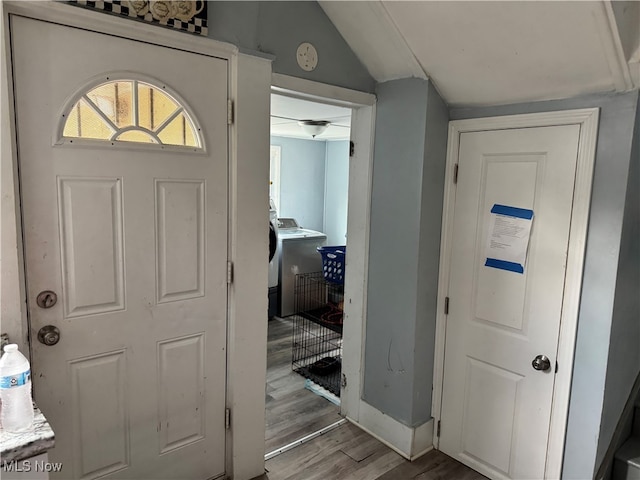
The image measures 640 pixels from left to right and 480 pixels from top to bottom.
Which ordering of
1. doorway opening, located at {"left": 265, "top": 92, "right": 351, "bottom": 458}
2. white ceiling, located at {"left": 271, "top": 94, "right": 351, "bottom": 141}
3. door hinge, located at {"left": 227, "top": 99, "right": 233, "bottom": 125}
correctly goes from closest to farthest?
door hinge, located at {"left": 227, "top": 99, "right": 233, "bottom": 125}, doorway opening, located at {"left": 265, "top": 92, "right": 351, "bottom": 458}, white ceiling, located at {"left": 271, "top": 94, "right": 351, "bottom": 141}

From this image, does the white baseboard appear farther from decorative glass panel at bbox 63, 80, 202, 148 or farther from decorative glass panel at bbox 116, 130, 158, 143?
decorative glass panel at bbox 116, 130, 158, 143

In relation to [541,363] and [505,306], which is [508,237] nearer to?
[505,306]

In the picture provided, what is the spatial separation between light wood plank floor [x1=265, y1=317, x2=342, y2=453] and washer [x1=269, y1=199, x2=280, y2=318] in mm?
999

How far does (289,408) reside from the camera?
9.71 feet

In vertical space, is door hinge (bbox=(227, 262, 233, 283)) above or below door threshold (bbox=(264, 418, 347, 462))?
above

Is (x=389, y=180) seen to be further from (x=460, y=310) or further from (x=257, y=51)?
(x=257, y=51)

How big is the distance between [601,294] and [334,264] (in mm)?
2586

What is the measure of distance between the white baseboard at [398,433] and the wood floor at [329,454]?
0.11ft

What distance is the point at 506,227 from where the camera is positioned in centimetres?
217

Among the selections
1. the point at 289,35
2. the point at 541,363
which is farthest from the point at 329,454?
the point at 289,35

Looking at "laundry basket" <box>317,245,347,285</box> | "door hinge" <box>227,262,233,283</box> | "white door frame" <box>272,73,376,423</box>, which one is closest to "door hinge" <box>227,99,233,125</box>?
"white door frame" <box>272,73,376,423</box>

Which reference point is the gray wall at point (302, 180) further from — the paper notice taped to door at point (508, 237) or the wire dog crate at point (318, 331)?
the paper notice taped to door at point (508, 237)

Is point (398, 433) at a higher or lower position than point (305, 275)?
lower

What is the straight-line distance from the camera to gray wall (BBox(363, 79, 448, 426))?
232cm
